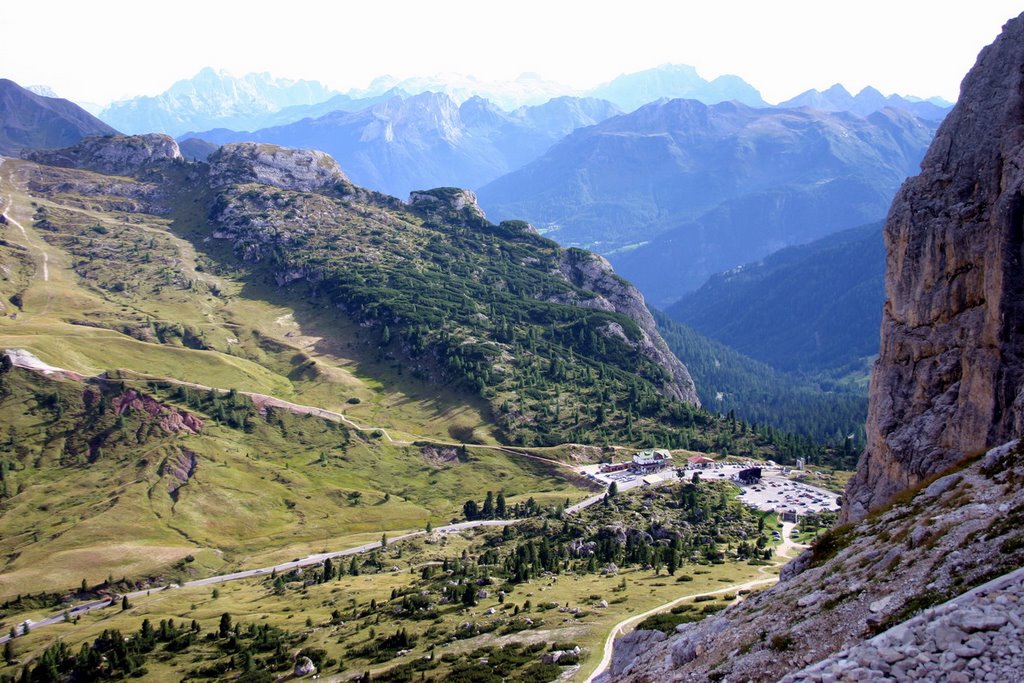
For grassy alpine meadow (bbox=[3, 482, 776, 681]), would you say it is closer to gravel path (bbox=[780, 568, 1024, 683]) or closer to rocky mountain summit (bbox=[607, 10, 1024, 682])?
rocky mountain summit (bbox=[607, 10, 1024, 682])

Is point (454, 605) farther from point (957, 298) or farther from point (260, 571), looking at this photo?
point (957, 298)

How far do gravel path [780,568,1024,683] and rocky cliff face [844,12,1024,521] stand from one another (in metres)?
33.7

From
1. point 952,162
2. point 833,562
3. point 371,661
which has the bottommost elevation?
point 371,661

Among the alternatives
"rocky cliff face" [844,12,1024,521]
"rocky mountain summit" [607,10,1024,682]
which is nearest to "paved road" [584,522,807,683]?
"rocky mountain summit" [607,10,1024,682]

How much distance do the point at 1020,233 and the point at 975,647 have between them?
4607cm

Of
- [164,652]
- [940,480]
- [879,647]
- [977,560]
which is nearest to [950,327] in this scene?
[940,480]

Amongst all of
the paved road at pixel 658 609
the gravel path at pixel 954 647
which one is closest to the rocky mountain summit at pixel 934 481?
the gravel path at pixel 954 647

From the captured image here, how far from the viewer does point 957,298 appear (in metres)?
69.8

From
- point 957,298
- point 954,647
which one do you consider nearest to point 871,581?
point 954,647

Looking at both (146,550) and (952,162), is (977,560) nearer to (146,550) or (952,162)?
(952,162)

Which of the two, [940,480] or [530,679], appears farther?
[530,679]

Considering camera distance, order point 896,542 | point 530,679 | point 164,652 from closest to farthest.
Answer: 1. point 896,542
2. point 530,679
3. point 164,652

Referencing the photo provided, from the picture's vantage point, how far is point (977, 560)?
35375mm

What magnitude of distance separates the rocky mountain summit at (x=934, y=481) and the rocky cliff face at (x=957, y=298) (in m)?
0.14
